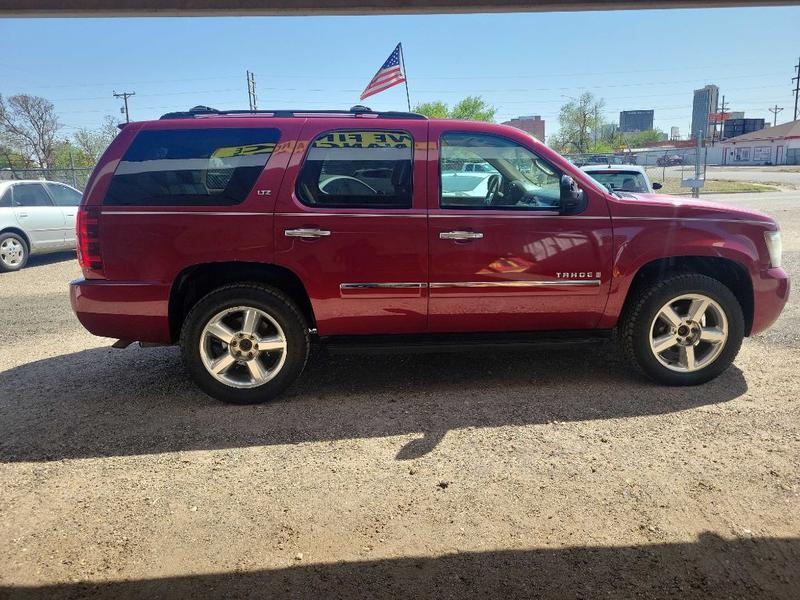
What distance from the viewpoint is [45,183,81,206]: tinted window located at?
11899mm

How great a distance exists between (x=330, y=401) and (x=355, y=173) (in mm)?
1652

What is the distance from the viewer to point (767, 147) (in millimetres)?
85000

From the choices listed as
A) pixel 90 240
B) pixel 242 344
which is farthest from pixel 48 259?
pixel 242 344

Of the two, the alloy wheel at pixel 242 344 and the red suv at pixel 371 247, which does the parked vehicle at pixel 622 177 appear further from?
the alloy wheel at pixel 242 344

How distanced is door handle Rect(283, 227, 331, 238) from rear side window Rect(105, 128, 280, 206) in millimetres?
398

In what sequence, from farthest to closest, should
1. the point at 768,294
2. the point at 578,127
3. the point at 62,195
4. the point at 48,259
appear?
the point at 578,127
the point at 48,259
the point at 62,195
the point at 768,294

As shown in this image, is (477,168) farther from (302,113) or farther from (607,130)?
(607,130)

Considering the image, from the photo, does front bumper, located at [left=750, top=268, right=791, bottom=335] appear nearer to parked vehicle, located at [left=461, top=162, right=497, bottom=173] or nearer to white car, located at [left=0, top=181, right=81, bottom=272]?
parked vehicle, located at [left=461, top=162, right=497, bottom=173]

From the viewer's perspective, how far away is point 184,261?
13.6 feet

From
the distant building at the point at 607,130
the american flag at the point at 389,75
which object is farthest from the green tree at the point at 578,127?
the american flag at the point at 389,75

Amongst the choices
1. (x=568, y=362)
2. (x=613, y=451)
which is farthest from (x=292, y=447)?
(x=568, y=362)

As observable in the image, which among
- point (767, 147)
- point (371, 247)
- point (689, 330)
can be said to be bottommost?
point (689, 330)

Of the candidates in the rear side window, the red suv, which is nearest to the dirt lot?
the red suv

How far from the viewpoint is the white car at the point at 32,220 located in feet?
35.9
